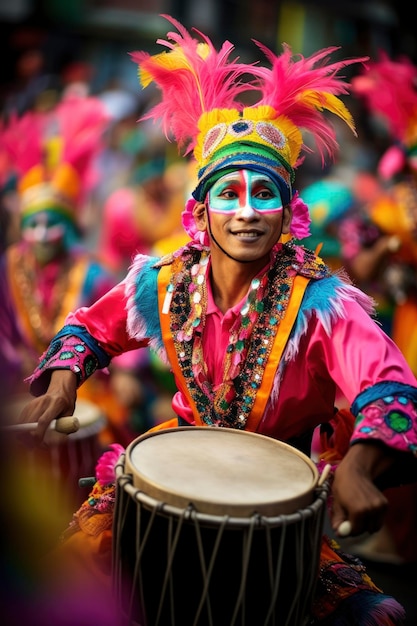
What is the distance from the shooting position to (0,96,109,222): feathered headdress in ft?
16.0

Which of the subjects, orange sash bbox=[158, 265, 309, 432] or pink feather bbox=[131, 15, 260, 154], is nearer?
orange sash bbox=[158, 265, 309, 432]

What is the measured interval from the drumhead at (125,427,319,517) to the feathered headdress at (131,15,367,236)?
2.49 feet

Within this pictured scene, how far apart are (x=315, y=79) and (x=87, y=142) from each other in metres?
3.06

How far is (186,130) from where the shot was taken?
2.50m

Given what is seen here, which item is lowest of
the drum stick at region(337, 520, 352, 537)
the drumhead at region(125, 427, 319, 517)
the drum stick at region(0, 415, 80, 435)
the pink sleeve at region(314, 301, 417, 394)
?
the drum stick at region(337, 520, 352, 537)

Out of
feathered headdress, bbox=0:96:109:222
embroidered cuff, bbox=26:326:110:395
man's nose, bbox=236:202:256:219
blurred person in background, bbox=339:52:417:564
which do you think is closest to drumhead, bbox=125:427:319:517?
embroidered cuff, bbox=26:326:110:395

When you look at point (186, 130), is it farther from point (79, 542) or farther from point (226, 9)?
point (226, 9)

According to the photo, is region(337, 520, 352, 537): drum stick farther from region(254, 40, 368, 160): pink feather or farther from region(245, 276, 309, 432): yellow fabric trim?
region(254, 40, 368, 160): pink feather

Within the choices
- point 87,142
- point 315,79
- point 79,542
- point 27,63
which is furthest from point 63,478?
point 27,63

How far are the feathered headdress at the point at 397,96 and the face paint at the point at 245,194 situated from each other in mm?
2074

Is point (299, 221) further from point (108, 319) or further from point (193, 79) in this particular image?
point (108, 319)

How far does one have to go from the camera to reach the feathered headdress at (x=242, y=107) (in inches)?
89.5

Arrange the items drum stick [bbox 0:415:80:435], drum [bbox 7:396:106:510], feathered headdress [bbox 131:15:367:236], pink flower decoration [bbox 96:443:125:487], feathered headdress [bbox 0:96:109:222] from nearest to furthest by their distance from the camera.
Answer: drum stick [bbox 0:415:80:435]
feathered headdress [bbox 131:15:367:236]
pink flower decoration [bbox 96:443:125:487]
drum [bbox 7:396:106:510]
feathered headdress [bbox 0:96:109:222]

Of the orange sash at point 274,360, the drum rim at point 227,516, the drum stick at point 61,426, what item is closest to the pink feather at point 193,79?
the orange sash at point 274,360
